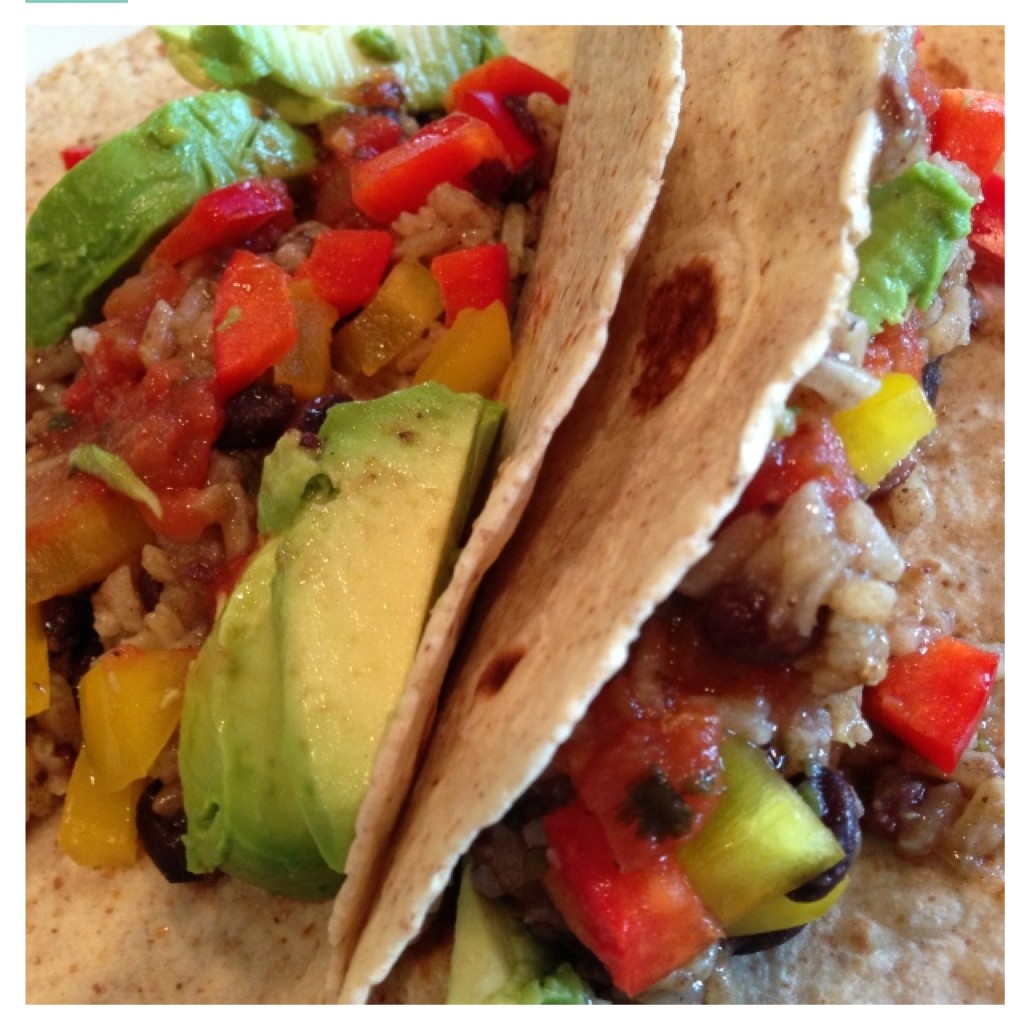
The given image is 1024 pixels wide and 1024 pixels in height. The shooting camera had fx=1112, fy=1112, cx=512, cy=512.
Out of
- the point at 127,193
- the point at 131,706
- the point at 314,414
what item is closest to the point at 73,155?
the point at 127,193

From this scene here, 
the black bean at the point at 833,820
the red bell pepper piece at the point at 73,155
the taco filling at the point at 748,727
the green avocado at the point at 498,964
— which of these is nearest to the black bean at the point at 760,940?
the taco filling at the point at 748,727

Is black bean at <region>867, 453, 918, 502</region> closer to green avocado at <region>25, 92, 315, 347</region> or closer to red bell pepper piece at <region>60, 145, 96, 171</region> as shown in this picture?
green avocado at <region>25, 92, 315, 347</region>

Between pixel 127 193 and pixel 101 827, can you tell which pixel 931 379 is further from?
pixel 101 827

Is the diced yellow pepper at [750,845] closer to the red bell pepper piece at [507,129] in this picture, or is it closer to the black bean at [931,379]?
the black bean at [931,379]

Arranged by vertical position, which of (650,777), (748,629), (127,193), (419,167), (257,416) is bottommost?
(650,777)

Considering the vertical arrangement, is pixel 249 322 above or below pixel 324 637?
above

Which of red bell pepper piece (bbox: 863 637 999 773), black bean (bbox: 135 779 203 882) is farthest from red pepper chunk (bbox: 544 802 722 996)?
black bean (bbox: 135 779 203 882)
